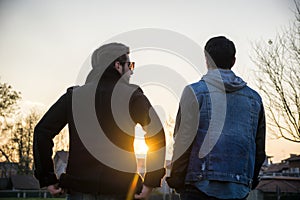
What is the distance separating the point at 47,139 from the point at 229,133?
3.95 feet

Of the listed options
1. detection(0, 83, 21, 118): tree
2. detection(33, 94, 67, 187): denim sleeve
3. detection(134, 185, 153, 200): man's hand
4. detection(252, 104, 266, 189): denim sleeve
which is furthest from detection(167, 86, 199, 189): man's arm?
detection(0, 83, 21, 118): tree

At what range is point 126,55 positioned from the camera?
9.61 ft

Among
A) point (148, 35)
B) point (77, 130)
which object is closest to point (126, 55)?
point (77, 130)

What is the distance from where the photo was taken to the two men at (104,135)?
2666 millimetres

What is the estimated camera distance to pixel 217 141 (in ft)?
8.87

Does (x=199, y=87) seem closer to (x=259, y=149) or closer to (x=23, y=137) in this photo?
(x=259, y=149)

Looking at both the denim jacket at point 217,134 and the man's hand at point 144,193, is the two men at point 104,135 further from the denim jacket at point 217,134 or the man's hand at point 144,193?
the denim jacket at point 217,134

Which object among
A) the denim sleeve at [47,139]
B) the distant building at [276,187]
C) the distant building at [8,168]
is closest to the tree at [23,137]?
the distant building at [8,168]

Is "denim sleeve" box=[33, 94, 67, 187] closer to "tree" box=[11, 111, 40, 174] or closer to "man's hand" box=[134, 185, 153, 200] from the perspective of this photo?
"man's hand" box=[134, 185, 153, 200]

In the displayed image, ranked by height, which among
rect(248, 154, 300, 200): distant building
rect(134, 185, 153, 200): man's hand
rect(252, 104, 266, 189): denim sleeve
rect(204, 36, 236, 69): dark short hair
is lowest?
rect(248, 154, 300, 200): distant building

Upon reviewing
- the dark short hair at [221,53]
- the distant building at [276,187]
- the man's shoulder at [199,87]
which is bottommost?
the distant building at [276,187]

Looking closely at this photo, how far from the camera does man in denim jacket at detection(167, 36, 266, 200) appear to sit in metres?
2.66

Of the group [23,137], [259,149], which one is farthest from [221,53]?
[23,137]

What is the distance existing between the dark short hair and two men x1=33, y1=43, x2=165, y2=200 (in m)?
0.56
